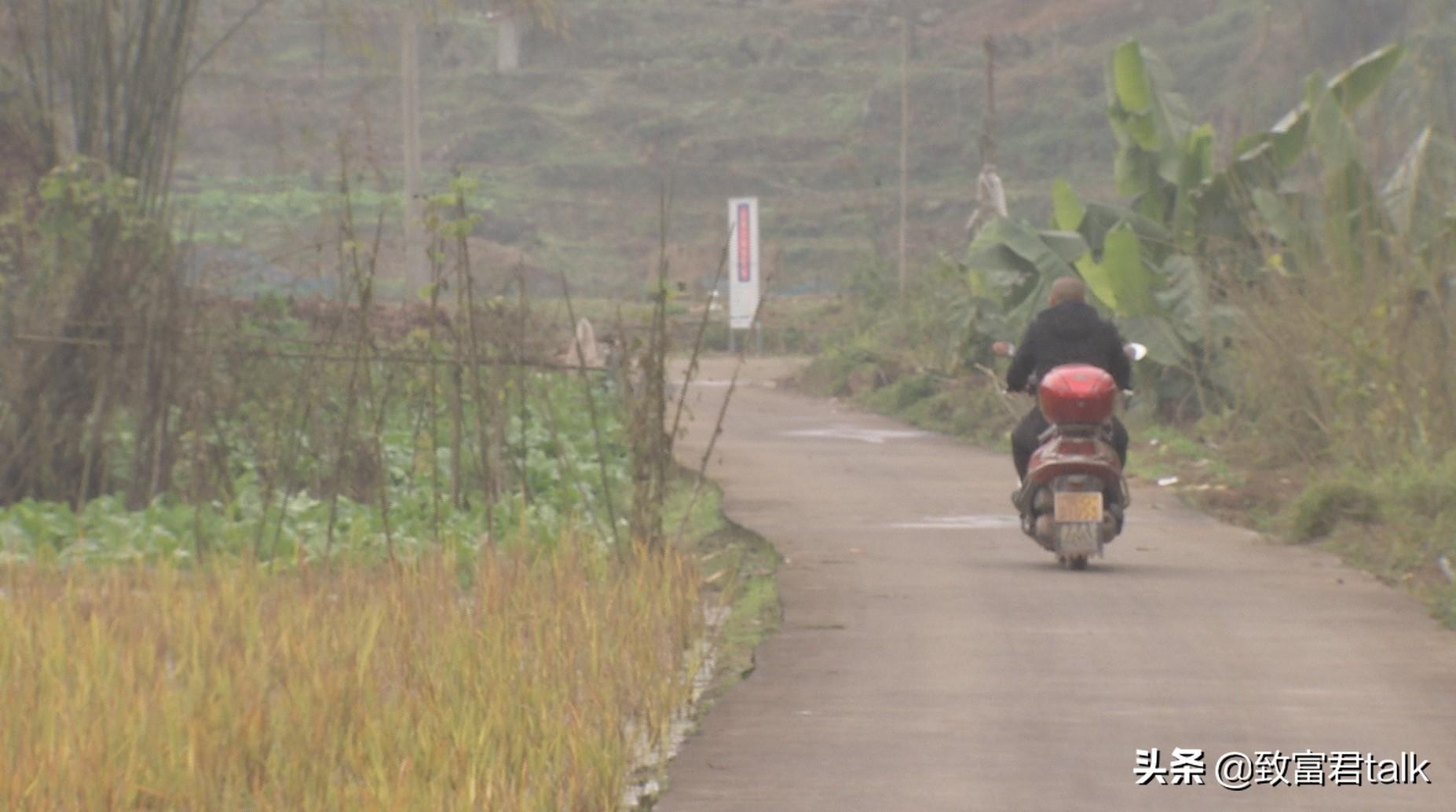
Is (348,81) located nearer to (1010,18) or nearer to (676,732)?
(1010,18)

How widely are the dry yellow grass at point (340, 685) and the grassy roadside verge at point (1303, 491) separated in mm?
4114

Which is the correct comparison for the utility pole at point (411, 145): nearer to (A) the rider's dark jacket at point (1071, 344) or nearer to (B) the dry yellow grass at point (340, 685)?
(A) the rider's dark jacket at point (1071, 344)

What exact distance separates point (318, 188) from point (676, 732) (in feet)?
179

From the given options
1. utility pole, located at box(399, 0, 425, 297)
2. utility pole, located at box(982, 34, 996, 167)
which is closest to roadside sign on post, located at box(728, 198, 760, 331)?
utility pole, located at box(982, 34, 996, 167)

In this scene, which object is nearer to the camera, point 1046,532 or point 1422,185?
point 1046,532

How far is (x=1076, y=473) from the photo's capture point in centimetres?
1320

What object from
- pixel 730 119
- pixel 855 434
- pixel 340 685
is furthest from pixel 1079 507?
pixel 730 119

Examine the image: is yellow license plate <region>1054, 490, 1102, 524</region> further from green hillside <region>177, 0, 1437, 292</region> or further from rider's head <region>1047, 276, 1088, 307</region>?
green hillside <region>177, 0, 1437, 292</region>

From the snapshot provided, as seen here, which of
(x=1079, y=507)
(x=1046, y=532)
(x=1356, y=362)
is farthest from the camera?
(x=1356, y=362)

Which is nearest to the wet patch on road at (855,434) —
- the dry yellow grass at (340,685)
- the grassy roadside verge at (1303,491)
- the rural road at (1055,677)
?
the grassy roadside verge at (1303,491)

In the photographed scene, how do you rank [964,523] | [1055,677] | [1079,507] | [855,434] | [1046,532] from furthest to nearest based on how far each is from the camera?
[855,434] < [964,523] < [1046,532] < [1079,507] < [1055,677]

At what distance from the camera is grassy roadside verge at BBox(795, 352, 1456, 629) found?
513 inches

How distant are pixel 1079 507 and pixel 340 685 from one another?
6.16 meters

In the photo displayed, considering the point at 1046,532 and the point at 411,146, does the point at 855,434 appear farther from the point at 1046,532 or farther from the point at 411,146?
the point at 1046,532
